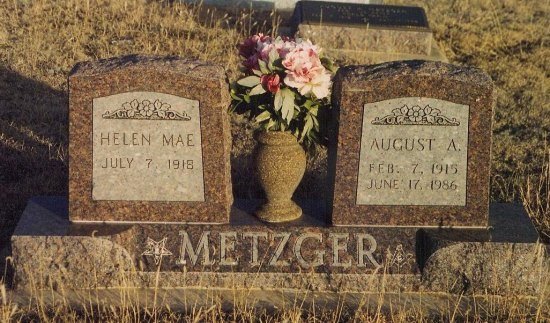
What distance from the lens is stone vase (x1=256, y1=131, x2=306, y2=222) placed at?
5.09 meters

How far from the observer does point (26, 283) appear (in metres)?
5.01

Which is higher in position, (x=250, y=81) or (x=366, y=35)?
(x=366, y=35)

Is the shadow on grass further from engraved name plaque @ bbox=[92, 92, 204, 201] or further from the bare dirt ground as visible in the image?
engraved name plaque @ bbox=[92, 92, 204, 201]

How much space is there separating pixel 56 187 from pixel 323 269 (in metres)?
2.66

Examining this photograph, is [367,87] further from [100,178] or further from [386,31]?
[386,31]

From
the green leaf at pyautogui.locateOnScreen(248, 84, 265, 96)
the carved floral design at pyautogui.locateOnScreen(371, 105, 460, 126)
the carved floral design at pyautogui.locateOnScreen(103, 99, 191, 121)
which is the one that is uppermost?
the green leaf at pyautogui.locateOnScreen(248, 84, 265, 96)

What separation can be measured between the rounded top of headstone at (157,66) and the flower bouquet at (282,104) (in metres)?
0.21

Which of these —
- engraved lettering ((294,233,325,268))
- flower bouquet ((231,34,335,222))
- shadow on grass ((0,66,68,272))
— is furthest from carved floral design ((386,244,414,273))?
shadow on grass ((0,66,68,272))

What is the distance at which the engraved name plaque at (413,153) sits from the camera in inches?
195

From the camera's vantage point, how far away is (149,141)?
503 cm

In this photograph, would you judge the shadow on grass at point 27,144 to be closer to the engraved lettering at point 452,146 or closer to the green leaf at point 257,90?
the green leaf at point 257,90

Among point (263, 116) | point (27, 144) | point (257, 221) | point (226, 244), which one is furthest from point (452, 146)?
point (27, 144)

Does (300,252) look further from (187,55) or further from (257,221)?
(187,55)

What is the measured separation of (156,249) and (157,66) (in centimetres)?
116
